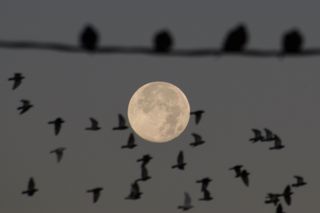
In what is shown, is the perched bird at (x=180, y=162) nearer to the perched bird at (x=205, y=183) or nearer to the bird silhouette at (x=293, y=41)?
the perched bird at (x=205, y=183)

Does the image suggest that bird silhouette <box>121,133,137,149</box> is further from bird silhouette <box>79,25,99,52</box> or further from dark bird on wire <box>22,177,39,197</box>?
bird silhouette <box>79,25,99,52</box>

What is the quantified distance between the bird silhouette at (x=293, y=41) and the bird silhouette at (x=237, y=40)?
0.82 metres

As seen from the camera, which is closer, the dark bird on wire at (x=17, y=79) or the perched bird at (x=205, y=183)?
the dark bird on wire at (x=17, y=79)

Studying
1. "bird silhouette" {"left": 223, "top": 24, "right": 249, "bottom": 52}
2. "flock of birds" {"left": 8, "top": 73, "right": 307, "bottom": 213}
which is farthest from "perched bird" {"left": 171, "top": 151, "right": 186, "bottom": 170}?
"bird silhouette" {"left": 223, "top": 24, "right": 249, "bottom": 52}

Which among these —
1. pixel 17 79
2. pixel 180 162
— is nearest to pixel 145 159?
pixel 180 162

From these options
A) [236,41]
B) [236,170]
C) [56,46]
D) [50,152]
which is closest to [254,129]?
[236,170]

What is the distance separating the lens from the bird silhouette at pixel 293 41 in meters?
13.2

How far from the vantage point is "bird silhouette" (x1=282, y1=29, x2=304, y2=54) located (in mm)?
13159

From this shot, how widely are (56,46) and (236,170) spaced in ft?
146

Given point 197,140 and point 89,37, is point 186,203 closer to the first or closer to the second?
point 197,140

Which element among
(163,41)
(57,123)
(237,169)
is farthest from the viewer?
(237,169)

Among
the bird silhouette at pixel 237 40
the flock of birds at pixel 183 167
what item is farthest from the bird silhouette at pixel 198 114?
the bird silhouette at pixel 237 40

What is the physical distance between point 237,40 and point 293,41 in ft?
3.34

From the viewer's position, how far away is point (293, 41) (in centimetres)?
1366
